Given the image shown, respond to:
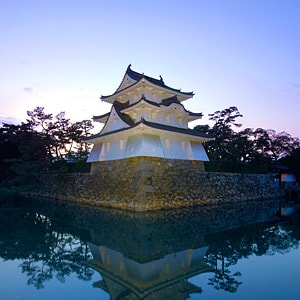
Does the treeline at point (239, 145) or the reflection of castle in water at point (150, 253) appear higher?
the treeline at point (239, 145)

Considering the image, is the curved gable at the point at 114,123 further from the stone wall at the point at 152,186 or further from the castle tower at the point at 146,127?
the stone wall at the point at 152,186

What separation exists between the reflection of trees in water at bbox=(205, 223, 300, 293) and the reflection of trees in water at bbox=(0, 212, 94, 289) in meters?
2.30

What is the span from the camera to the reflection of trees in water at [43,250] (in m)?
4.55

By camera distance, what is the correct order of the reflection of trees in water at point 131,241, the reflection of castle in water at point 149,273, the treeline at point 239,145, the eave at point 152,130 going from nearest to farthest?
the reflection of castle in water at point 149,273 → the reflection of trees in water at point 131,241 → the eave at point 152,130 → the treeline at point 239,145

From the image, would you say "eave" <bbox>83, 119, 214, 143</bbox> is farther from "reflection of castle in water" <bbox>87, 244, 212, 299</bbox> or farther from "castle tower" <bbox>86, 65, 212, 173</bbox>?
"reflection of castle in water" <bbox>87, 244, 212, 299</bbox>

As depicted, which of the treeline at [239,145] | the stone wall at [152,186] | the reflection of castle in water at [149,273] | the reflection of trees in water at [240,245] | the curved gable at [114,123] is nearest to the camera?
the reflection of castle in water at [149,273]

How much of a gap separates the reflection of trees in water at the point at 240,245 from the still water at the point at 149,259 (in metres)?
0.02

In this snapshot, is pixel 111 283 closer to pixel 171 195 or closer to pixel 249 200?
pixel 171 195

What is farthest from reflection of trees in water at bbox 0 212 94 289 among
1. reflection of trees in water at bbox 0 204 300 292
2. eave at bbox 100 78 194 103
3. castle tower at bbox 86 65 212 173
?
eave at bbox 100 78 194 103

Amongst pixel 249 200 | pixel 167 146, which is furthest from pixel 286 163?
pixel 167 146

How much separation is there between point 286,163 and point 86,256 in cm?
2235

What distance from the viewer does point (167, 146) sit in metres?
13.0

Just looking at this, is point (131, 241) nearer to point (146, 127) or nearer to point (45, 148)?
point (146, 127)

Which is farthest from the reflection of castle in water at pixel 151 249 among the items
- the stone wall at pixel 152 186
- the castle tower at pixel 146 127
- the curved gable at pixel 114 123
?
the curved gable at pixel 114 123
